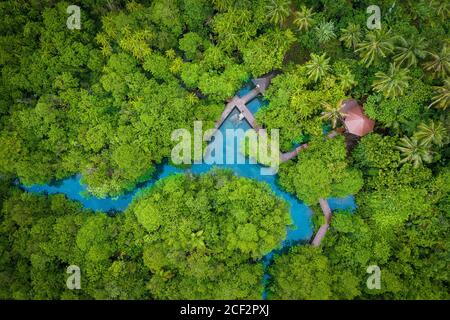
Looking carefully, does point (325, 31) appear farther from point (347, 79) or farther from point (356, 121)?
point (356, 121)

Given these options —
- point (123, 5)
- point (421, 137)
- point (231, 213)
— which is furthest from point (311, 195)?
point (123, 5)

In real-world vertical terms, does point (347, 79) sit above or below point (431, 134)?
above

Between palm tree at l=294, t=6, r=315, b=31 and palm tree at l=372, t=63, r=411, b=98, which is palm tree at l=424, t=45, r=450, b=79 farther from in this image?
palm tree at l=294, t=6, r=315, b=31

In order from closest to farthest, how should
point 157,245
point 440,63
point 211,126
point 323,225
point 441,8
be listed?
point 440,63 → point 157,245 → point 441,8 → point 211,126 → point 323,225

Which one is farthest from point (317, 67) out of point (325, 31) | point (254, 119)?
point (254, 119)

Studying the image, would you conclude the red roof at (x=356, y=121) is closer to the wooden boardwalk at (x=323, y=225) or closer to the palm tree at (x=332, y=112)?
the palm tree at (x=332, y=112)

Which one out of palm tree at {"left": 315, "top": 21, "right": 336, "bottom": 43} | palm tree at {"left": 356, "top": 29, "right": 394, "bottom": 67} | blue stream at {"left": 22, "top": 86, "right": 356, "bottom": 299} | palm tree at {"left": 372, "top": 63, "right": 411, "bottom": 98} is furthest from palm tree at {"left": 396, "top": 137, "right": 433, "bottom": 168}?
palm tree at {"left": 315, "top": 21, "right": 336, "bottom": 43}

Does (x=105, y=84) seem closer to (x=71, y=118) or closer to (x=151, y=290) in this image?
(x=71, y=118)

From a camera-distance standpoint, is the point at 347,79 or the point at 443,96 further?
the point at 347,79
